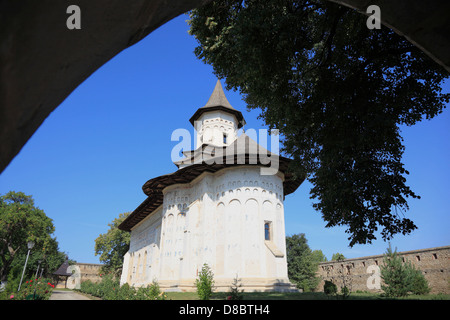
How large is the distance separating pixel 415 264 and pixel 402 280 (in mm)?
3193

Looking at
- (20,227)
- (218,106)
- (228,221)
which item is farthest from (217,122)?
(20,227)

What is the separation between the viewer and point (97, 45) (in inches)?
58.3

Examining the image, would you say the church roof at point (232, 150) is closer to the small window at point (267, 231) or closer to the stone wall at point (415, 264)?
the small window at point (267, 231)

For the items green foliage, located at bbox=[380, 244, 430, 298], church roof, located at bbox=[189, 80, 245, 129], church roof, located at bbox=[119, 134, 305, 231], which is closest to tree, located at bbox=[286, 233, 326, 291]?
green foliage, located at bbox=[380, 244, 430, 298]

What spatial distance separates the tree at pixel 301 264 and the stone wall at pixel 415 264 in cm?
330

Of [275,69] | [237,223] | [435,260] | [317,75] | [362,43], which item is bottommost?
[435,260]

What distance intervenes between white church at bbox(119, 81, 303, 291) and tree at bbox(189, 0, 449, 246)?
828 centimetres

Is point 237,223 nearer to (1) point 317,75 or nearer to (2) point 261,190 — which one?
(2) point 261,190

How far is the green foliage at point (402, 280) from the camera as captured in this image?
1577 cm

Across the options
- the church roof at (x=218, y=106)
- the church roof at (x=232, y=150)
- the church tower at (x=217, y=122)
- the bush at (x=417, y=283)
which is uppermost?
the church roof at (x=218, y=106)

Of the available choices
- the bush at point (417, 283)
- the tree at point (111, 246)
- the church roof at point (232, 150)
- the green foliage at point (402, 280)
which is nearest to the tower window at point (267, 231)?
the church roof at point (232, 150)

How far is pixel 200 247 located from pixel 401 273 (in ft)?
38.4
